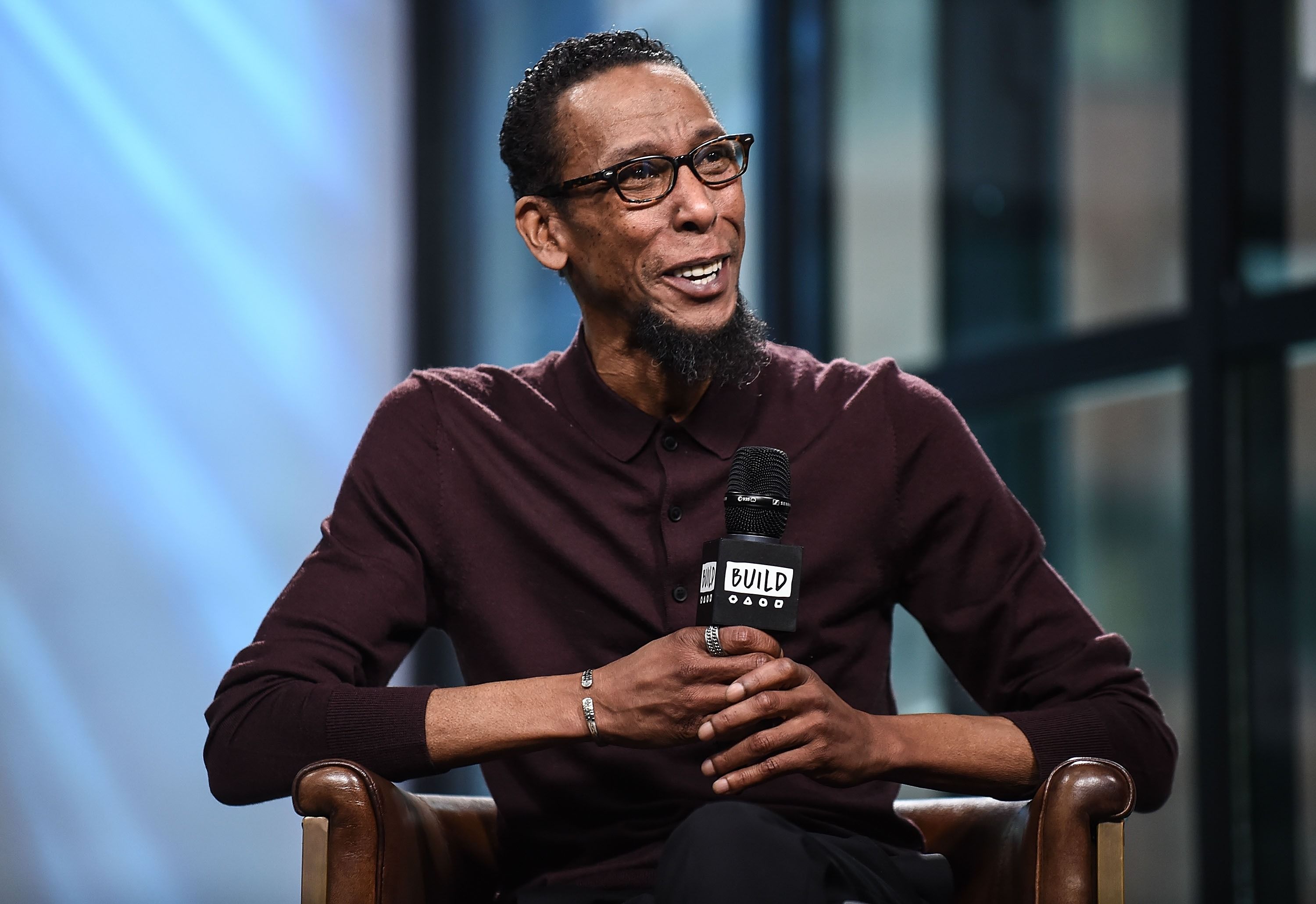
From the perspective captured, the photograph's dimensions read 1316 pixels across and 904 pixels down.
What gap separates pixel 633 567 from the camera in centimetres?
185

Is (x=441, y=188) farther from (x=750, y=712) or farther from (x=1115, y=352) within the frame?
(x=750, y=712)

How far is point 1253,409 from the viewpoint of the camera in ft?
9.64

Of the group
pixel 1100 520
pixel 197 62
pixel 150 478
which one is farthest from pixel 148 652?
pixel 1100 520

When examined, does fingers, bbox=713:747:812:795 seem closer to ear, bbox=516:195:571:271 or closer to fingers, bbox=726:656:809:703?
fingers, bbox=726:656:809:703

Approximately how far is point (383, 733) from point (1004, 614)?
2.65ft

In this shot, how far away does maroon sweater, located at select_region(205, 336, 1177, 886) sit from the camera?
5.74ft

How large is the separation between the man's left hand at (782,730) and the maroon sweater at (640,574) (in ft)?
0.83

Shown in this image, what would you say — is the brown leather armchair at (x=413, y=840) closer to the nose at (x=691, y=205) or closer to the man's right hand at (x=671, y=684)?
the man's right hand at (x=671, y=684)

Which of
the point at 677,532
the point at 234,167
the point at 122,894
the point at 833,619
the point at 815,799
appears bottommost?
the point at 122,894

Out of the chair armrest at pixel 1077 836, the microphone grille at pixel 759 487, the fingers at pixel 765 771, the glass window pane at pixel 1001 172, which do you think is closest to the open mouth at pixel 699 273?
the microphone grille at pixel 759 487

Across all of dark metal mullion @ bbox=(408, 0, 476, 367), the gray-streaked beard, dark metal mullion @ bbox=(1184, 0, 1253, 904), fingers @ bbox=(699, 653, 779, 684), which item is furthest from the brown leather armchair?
dark metal mullion @ bbox=(408, 0, 476, 367)

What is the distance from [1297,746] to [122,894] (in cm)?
382

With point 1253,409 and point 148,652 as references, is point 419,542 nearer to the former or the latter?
point 1253,409

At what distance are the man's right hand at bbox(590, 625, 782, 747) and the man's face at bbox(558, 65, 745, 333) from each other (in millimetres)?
565
